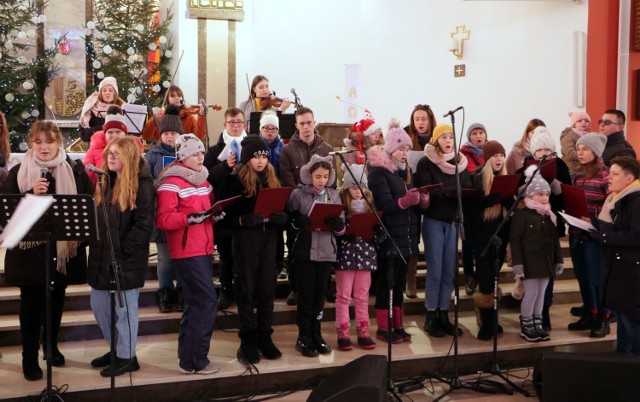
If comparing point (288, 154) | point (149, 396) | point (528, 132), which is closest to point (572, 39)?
point (528, 132)

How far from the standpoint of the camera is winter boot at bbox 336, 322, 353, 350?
5.34m

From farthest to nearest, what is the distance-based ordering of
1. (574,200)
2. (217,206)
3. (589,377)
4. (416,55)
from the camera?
1. (416,55)
2. (574,200)
3. (217,206)
4. (589,377)

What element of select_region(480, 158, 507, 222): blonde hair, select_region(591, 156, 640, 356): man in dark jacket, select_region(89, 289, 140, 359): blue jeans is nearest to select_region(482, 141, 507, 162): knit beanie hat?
select_region(480, 158, 507, 222): blonde hair

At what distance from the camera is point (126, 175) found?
4.59 meters

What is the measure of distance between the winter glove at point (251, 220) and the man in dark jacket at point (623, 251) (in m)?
2.36

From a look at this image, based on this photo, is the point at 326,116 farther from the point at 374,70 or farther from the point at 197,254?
the point at 197,254

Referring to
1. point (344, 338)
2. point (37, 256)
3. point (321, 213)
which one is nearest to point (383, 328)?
point (344, 338)

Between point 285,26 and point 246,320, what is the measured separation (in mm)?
8298

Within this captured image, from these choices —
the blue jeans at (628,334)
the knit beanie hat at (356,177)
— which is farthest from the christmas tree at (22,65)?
the blue jeans at (628,334)

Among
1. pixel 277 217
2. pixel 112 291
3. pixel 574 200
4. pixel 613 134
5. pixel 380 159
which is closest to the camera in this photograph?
pixel 112 291

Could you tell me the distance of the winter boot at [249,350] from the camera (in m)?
5.00

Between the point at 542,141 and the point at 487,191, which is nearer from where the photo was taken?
the point at 487,191

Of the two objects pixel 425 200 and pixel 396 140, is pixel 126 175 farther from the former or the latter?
pixel 425 200

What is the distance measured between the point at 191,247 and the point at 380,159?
163 cm
